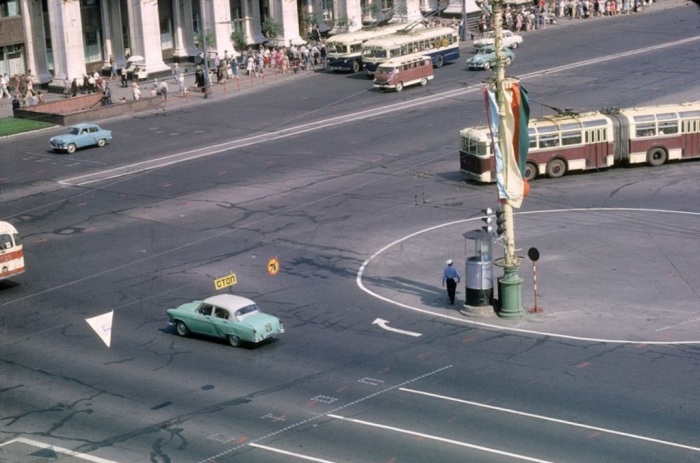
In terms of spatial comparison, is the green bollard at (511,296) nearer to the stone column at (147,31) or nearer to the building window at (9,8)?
the stone column at (147,31)

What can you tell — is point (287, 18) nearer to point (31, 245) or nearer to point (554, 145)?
point (554, 145)

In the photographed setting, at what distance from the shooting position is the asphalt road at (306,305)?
31.5 meters

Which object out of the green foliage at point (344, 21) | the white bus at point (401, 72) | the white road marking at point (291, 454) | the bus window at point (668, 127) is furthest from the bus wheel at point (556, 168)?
the green foliage at point (344, 21)

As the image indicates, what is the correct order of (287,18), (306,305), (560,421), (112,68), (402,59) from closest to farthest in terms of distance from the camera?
(560,421)
(306,305)
(402,59)
(112,68)
(287,18)

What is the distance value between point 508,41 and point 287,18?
17200mm

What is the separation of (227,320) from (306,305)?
4435mm

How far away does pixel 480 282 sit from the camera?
41375mm

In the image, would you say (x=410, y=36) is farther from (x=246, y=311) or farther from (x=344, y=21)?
(x=246, y=311)

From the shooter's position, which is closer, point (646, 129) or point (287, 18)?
point (646, 129)

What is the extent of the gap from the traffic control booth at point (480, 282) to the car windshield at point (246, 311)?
6801mm

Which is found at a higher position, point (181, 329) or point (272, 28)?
point (272, 28)

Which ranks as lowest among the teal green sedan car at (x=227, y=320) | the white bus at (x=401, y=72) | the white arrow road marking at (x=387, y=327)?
the white arrow road marking at (x=387, y=327)

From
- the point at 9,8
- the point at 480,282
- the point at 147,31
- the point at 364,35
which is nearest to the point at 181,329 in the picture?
the point at 480,282

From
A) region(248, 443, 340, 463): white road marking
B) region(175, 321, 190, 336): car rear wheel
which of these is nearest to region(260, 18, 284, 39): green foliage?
region(175, 321, 190, 336): car rear wheel
